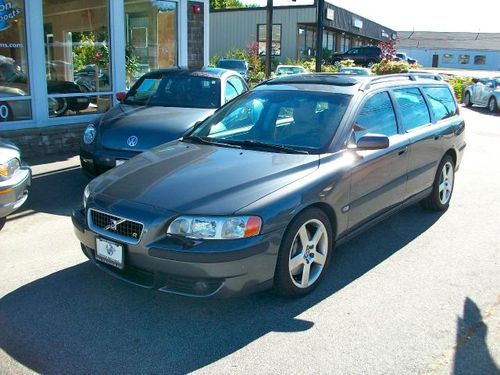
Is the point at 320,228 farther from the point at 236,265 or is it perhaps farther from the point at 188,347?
the point at 188,347

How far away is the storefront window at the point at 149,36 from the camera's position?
37.5ft

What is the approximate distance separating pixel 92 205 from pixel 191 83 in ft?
14.6

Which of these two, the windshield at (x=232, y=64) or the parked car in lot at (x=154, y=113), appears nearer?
the parked car in lot at (x=154, y=113)

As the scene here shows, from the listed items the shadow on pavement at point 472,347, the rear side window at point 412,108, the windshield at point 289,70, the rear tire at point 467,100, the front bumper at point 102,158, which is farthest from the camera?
the windshield at point 289,70

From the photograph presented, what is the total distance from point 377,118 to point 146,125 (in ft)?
10.1

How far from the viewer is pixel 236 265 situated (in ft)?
11.1

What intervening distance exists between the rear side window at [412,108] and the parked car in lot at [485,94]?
1547 cm

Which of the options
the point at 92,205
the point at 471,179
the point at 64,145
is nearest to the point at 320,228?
the point at 92,205

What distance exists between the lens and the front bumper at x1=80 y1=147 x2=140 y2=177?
21.0 ft

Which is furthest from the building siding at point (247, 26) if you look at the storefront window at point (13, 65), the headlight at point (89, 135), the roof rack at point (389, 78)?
the roof rack at point (389, 78)

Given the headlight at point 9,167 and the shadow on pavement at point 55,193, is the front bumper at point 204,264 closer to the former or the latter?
the headlight at point 9,167

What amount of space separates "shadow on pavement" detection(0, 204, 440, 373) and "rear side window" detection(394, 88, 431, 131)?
177 centimetres

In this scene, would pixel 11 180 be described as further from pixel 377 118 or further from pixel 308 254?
pixel 377 118

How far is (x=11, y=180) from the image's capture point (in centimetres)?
503
